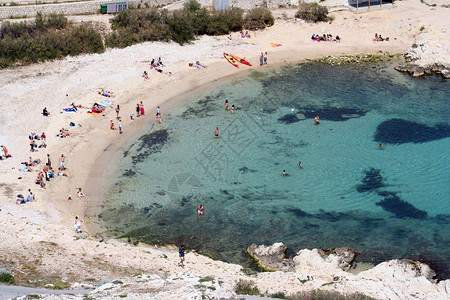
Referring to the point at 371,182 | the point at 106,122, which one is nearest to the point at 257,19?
the point at 106,122

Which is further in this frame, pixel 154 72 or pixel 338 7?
pixel 338 7

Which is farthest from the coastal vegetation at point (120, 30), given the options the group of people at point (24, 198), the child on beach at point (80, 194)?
the child on beach at point (80, 194)

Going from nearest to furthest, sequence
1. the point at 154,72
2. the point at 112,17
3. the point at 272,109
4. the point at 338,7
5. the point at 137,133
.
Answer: the point at 137,133, the point at 272,109, the point at 154,72, the point at 112,17, the point at 338,7

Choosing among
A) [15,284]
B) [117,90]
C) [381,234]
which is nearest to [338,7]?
[117,90]

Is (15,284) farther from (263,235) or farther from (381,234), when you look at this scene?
(381,234)

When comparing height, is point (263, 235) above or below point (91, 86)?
below

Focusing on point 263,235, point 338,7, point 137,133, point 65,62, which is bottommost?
point 263,235

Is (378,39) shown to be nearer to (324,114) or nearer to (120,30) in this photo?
(324,114)
